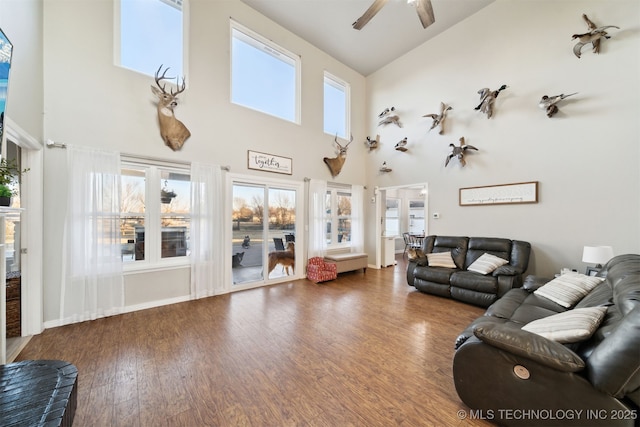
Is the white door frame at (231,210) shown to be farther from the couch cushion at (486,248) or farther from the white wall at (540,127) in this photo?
the couch cushion at (486,248)

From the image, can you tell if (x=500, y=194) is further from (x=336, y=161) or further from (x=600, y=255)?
(x=336, y=161)

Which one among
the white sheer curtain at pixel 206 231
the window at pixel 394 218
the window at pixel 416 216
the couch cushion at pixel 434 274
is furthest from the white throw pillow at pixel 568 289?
the window at pixel 416 216

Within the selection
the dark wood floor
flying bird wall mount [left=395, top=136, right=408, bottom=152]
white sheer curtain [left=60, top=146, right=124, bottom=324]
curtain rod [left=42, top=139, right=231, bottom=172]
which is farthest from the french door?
flying bird wall mount [left=395, top=136, right=408, bottom=152]

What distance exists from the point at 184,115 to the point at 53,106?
1.48m

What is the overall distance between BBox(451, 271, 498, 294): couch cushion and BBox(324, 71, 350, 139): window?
430 centimetres

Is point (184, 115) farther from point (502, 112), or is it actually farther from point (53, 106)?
point (502, 112)

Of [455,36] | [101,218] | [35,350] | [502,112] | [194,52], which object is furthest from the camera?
[455,36]

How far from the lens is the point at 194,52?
13.3ft

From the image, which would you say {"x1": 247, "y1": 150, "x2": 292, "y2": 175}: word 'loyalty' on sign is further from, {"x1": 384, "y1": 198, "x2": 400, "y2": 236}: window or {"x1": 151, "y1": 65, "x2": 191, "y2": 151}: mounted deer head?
{"x1": 384, "y1": 198, "x2": 400, "y2": 236}: window

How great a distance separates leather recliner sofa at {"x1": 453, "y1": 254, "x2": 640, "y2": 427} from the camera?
1.17 meters

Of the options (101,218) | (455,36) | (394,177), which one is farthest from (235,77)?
(455,36)

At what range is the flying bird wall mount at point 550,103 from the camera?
3.76 m

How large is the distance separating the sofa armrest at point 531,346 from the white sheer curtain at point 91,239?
4.29 metres

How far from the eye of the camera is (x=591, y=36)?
349cm
